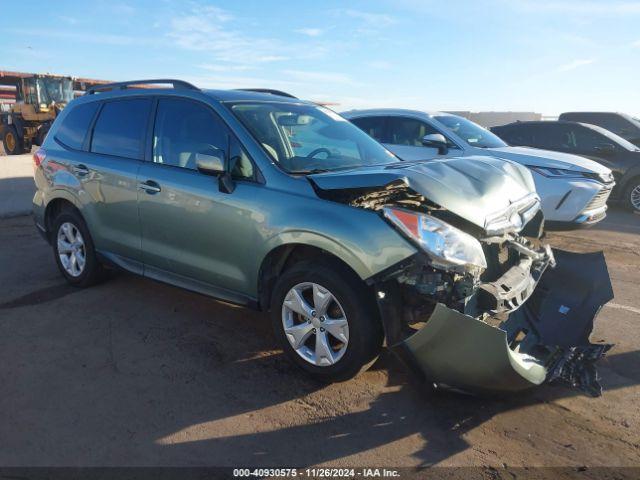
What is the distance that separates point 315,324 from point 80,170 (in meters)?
2.90

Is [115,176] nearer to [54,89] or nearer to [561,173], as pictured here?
[561,173]

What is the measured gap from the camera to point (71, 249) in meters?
5.11

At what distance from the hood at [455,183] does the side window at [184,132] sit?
0.99 meters

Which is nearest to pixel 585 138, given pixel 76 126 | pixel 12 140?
pixel 76 126

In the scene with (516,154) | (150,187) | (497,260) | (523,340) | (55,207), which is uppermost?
(516,154)

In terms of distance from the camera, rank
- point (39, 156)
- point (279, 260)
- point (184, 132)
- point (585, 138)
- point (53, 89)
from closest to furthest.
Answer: point (279, 260) < point (184, 132) < point (39, 156) < point (585, 138) < point (53, 89)

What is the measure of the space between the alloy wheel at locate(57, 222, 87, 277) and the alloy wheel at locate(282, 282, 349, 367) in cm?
259

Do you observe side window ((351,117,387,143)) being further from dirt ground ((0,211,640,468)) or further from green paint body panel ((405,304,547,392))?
green paint body panel ((405,304,547,392))

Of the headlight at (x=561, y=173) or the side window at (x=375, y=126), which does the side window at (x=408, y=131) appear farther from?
the headlight at (x=561, y=173)

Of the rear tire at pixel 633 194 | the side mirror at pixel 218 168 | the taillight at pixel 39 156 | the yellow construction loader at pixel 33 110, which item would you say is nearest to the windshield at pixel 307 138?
the side mirror at pixel 218 168

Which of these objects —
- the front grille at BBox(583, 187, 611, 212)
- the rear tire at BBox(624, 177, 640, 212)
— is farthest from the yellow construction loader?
the front grille at BBox(583, 187, 611, 212)

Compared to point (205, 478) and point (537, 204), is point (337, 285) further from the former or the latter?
point (537, 204)

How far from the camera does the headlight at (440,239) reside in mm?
2881

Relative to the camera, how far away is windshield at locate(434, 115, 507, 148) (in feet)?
26.3
